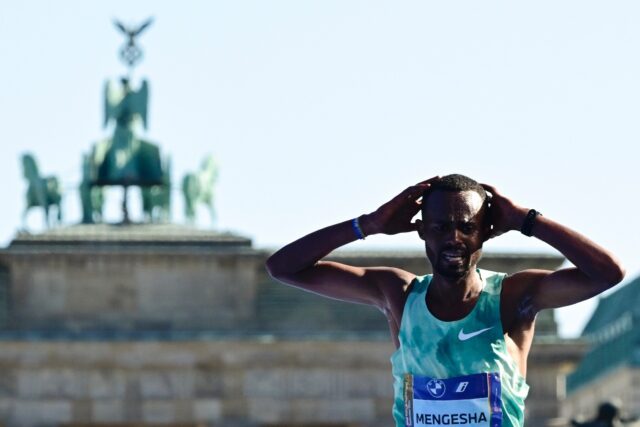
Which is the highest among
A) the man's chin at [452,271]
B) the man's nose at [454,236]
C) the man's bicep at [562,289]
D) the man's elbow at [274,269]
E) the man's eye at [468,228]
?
the man's eye at [468,228]

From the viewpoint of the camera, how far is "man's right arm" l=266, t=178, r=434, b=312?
12344mm

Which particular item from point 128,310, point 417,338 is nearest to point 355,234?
point 417,338

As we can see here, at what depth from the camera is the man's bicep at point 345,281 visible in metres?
12.4

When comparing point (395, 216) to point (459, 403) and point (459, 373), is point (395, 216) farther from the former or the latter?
point (459, 403)

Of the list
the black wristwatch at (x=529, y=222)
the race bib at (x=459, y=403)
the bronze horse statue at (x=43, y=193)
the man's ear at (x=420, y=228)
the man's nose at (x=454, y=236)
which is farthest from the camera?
the bronze horse statue at (x=43, y=193)

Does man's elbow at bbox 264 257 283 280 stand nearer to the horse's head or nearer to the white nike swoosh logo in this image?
the white nike swoosh logo

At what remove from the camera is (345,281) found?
40.9 feet

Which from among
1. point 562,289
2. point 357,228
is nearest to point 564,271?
point 562,289

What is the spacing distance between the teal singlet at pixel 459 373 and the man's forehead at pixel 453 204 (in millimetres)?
372

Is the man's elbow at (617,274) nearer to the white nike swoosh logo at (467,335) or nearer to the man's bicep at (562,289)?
the man's bicep at (562,289)

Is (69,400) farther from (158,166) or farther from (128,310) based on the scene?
(158,166)

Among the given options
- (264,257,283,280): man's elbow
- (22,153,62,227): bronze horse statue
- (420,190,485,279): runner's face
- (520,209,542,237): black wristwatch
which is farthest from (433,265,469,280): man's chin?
(22,153,62,227): bronze horse statue

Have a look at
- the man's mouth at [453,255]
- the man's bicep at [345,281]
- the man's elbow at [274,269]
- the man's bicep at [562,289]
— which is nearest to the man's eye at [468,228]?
the man's mouth at [453,255]

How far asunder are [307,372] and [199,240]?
4.30m
